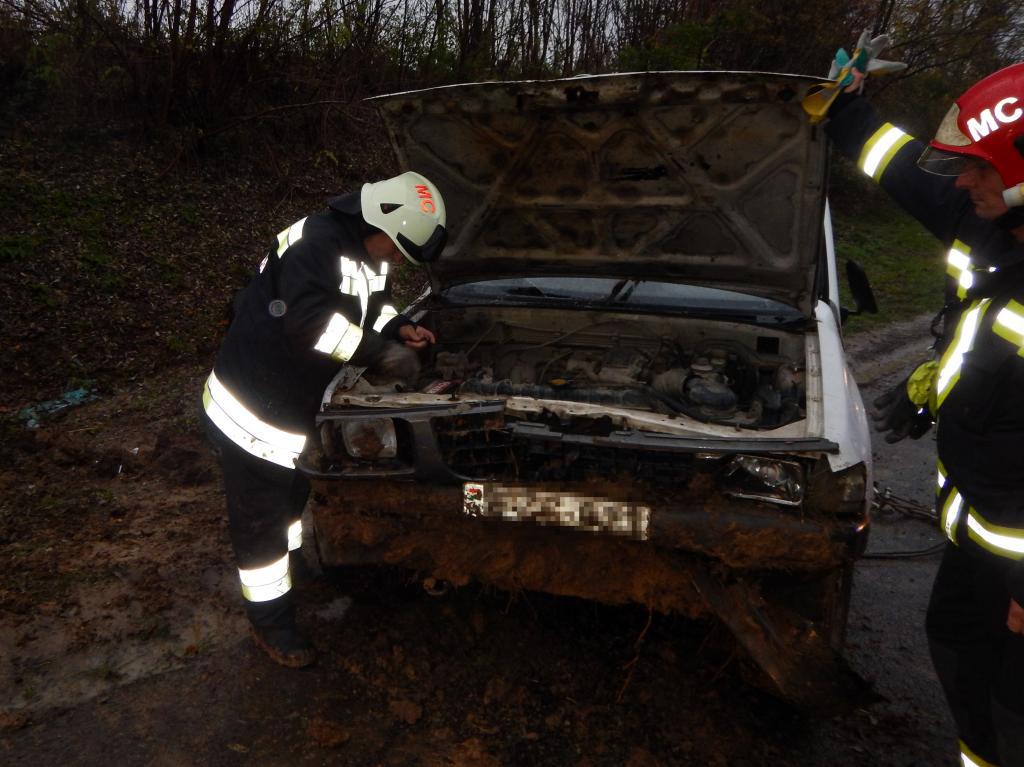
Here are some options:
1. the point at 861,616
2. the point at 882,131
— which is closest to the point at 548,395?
the point at 882,131

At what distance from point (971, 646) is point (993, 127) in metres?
1.53

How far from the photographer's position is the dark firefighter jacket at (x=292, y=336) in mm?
2643

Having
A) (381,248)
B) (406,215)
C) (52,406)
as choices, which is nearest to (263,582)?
(381,248)

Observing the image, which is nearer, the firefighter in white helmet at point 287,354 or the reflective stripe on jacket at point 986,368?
the reflective stripe on jacket at point 986,368

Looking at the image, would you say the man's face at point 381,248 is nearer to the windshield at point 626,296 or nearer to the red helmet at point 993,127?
the windshield at point 626,296

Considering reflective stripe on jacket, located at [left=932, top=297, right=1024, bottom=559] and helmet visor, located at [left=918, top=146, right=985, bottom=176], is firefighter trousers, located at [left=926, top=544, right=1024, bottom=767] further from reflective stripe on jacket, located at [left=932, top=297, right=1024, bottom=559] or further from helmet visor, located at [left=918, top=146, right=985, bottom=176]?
helmet visor, located at [left=918, top=146, right=985, bottom=176]

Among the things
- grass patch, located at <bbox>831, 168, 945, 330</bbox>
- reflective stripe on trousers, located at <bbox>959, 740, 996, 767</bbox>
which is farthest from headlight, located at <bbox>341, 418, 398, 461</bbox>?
grass patch, located at <bbox>831, 168, 945, 330</bbox>

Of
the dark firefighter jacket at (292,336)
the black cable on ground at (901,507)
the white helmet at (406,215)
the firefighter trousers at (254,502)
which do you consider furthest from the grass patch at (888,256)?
the firefighter trousers at (254,502)

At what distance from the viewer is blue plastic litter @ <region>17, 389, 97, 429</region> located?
4676 mm

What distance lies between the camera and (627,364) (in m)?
3.44

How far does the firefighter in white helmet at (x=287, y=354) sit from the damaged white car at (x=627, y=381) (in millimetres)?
178

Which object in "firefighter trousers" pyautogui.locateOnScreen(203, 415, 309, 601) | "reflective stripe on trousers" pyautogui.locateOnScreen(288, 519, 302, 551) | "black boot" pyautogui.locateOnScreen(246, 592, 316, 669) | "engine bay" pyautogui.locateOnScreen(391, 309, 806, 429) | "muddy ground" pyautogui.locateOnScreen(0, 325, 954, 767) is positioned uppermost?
"engine bay" pyautogui.locateOnScreen(391, 309, 806, 429)

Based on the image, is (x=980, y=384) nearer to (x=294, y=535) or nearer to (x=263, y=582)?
(x=263, y=582)

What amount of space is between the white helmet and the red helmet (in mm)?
1669
